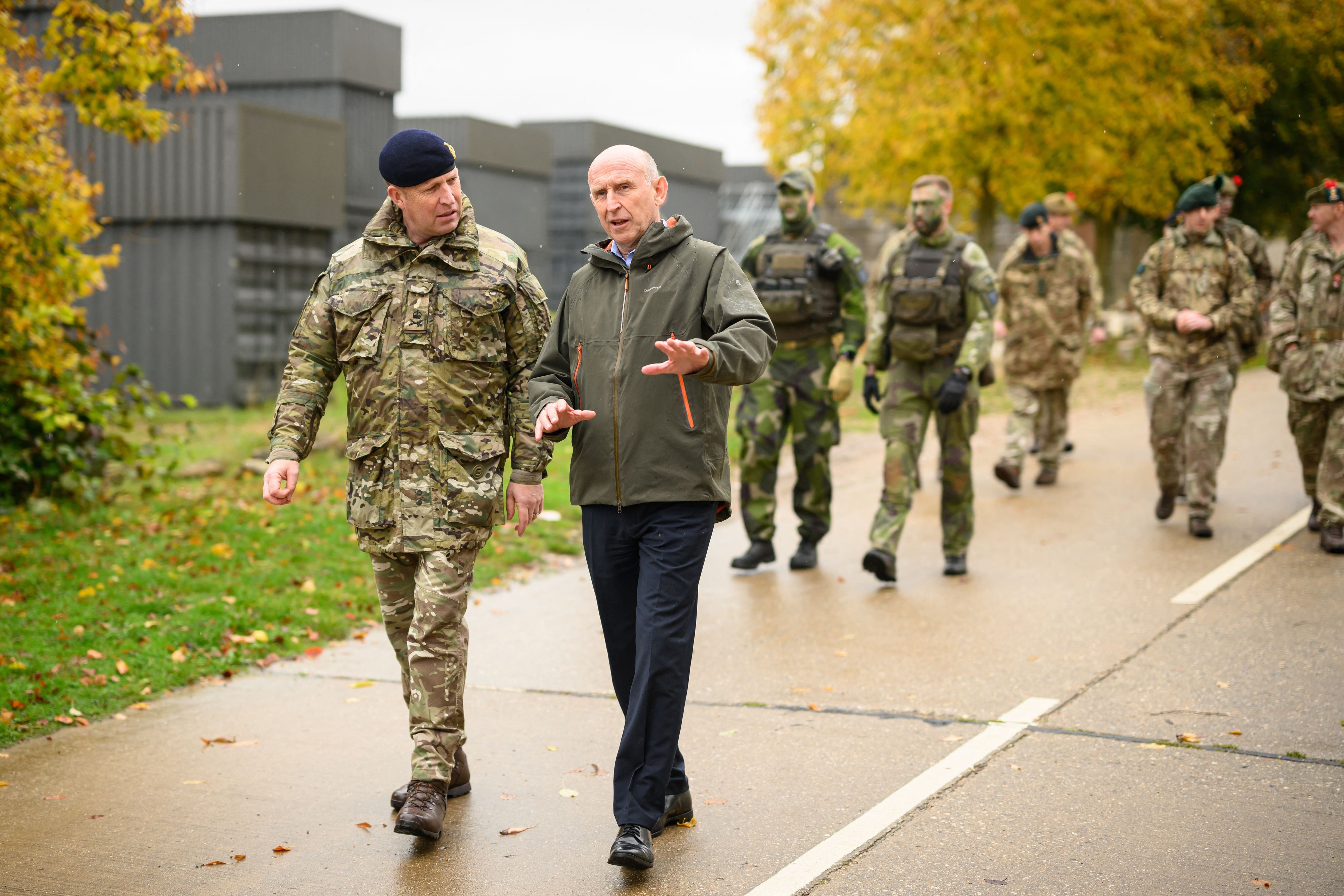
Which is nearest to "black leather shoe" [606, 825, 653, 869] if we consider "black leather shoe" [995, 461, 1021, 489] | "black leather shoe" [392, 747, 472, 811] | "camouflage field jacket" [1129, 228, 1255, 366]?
"black leather shoe" [392, 747, 472, 811]

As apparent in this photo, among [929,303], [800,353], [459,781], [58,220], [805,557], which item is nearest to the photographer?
[459,781]

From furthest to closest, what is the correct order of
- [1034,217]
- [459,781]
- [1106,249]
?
[1106,249], [1034,217], [459,781]

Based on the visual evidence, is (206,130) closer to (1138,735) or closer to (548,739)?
(548,739)

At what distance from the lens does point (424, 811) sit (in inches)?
165

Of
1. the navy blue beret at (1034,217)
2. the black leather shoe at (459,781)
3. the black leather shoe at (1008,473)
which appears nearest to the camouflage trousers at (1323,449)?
the black leather shoe at (1008,473)

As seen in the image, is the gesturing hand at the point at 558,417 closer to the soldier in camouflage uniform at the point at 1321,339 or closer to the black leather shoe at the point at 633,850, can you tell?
the black leather shoe at the point at 633,850

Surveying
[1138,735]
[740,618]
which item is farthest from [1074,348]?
[1138,735]

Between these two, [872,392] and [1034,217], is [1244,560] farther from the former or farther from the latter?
[1034,217]

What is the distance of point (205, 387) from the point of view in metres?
18.3

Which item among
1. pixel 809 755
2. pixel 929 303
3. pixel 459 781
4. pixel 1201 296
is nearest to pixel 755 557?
pixel 929 303

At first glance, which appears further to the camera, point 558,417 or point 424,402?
point 424,402

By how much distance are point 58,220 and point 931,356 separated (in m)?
5.79

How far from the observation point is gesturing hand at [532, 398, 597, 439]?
4055 millimetres

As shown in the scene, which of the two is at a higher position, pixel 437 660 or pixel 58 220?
pixel 58 220
